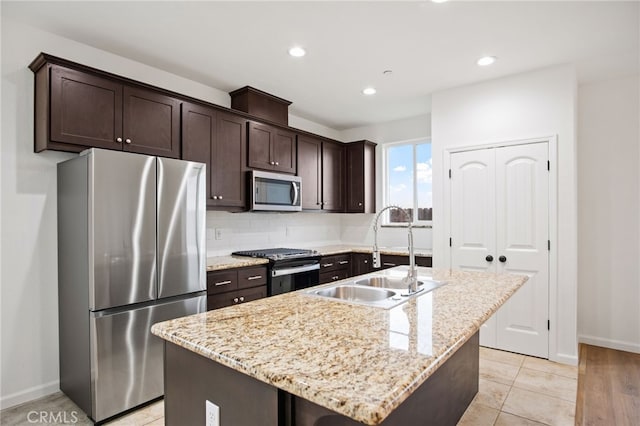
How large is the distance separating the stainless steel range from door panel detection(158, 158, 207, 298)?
2.54ft

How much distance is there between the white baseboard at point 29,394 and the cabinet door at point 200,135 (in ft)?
5.75

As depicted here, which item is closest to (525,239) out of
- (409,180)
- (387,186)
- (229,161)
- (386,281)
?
(386,281)

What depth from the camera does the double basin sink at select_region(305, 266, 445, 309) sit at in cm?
177

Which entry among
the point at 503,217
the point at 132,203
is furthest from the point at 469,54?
the point at 132,203

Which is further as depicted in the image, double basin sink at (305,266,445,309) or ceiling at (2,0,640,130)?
ceiling at (2,0,640,130)

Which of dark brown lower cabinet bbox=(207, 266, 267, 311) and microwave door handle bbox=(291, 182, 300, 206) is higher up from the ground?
microwave door handle bbox=(291, 182, 300, 206)

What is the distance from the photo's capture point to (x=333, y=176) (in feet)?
16.0

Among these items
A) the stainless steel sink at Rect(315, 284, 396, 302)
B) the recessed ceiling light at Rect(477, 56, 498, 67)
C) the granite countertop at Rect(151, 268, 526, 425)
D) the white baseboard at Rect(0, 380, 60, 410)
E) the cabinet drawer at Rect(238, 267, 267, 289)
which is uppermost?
the recessed ceiling light at Rect(477, 56, 498, 67)

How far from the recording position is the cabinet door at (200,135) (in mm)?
3064

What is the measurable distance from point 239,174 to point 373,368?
9.41ft

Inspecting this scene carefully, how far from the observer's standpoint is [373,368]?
3.06 feet

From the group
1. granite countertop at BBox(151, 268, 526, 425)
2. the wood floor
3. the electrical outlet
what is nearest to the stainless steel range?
granite countertop at BBox(151, 268, 526, 425)

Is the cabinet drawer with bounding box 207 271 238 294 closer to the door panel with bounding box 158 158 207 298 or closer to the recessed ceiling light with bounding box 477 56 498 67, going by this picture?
the door panel with bounding box 158 158 207 298

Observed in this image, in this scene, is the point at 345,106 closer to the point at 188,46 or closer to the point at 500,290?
the point at 188,46
